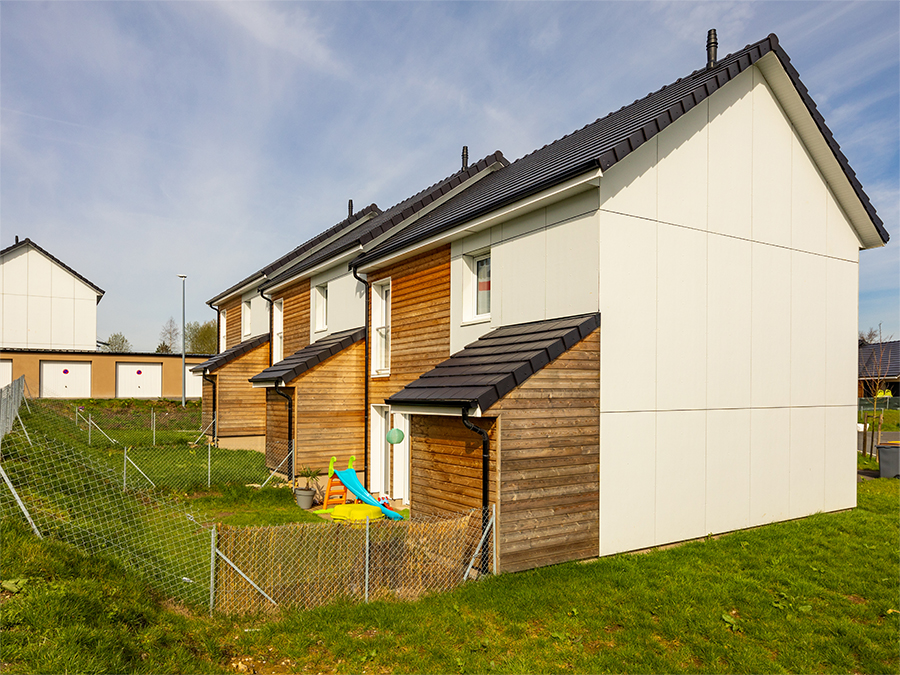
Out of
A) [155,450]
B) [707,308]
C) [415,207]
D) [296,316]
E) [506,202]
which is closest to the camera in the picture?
[506,202]

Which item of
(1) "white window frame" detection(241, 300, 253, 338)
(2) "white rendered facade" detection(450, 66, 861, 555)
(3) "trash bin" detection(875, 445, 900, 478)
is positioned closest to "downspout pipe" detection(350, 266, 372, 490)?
(2) "white rendered facade" detection(450, 66, 861, 555)

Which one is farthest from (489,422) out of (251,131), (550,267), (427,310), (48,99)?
(251,131)

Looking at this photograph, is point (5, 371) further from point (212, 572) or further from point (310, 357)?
point (212, 572)

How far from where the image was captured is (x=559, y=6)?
9.45m

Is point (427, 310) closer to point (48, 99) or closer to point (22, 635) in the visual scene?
point (48, 99)

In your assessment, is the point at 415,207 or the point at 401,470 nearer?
the point at 401,470

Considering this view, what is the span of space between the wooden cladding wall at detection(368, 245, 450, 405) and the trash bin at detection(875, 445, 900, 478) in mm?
12458

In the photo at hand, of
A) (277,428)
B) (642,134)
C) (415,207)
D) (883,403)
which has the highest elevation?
(415,207)

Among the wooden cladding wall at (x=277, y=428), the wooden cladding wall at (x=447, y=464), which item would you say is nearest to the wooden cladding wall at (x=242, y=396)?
the wooden cladding wall at (x=277, y=428)

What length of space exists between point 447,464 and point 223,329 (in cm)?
2339

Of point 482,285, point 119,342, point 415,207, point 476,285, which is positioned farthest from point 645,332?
point 119,342

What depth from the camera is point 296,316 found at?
717 inches

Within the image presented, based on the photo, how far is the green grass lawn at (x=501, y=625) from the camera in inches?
179

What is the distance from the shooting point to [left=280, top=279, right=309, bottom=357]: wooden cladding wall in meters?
17.6
